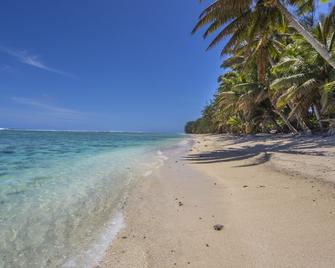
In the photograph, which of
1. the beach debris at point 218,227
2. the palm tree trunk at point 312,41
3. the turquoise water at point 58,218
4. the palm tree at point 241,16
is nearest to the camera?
the turquoise water at point 58,218

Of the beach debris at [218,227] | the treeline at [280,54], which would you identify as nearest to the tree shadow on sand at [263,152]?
the treeline at [280,54]

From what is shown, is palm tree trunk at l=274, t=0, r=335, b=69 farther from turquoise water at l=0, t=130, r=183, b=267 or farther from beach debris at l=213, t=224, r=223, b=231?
turquoise water at l=0, t=130, r=183, b=267

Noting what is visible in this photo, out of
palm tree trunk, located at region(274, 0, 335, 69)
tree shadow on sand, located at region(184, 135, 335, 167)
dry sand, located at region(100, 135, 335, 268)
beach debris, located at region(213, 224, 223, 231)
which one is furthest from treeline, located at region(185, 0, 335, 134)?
beach debris, located at region(213, 224, 223, 231)

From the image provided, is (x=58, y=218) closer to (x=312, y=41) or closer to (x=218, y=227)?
(x=218, y=227)

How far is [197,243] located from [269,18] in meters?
9.55

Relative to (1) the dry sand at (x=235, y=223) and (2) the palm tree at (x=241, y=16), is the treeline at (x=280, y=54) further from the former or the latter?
(1) the dry sand at (x=235, y=223)

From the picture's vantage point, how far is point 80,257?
312cm

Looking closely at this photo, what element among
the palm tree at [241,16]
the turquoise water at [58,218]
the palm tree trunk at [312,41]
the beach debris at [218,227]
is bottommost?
the turquoise water at [58,218]

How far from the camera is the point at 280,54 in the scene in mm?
17219

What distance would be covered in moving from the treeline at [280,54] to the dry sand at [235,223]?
4.74 m

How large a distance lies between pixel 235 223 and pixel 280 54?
16.5 meters

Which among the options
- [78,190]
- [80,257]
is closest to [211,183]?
[78,190]

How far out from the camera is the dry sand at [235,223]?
279 cm

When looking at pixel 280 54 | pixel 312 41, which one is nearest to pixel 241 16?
pixel 312 41
